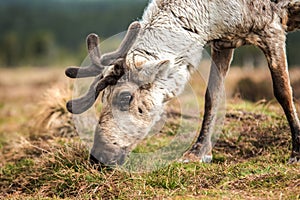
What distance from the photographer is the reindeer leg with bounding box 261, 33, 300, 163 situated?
26.0 feet

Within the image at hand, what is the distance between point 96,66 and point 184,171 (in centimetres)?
182

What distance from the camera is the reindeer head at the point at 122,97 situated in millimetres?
7281

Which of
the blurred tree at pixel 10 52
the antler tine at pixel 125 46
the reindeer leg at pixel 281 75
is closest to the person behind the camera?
the antler tine at pixel 125 46

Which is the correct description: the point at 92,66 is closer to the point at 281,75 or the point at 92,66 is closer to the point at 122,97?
the point at 122,97

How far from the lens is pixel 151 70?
7230 millimetres

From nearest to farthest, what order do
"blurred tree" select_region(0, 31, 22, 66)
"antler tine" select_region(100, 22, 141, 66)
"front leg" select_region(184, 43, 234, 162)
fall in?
1. "antler tine" select_region(100, 22, 141, 66)
2. "front leg" select_region(184, 43, 234, 162)
3. "blurred tree" select_region(0, 31, 22, 66)

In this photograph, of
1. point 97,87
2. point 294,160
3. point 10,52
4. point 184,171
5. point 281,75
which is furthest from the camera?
point 10,52

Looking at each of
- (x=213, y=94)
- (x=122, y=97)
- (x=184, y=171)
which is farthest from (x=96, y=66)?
(x=213, y=94)

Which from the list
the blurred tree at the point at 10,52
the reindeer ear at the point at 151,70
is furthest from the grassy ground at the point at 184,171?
the blurred tree at the point at 10,52

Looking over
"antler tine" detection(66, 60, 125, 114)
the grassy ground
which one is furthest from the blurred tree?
"antler tine" detection(66, 60, 125, 114)

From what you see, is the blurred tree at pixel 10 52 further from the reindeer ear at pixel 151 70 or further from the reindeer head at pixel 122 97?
the reindeer ear at pixel 151 70

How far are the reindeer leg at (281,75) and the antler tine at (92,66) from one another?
7.65 feet

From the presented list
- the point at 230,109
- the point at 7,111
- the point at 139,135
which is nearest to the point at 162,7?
the point at 139,135

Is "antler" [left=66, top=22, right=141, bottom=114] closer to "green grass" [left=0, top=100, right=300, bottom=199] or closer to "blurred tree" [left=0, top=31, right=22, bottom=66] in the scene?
"green grass" [left=0, top=100, right=300, bottom=199]
